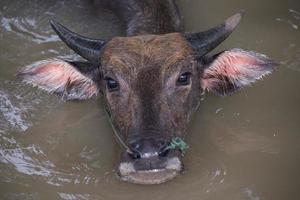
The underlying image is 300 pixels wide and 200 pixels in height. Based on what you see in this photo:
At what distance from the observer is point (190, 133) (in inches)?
256

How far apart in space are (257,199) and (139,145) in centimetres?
150

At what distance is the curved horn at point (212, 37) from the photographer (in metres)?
5.93

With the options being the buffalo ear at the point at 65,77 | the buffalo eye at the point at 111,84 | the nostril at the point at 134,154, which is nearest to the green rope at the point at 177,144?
the nostril at the point at 134,154

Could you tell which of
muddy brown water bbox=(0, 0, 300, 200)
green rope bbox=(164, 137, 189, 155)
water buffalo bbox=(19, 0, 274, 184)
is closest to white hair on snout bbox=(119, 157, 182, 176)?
water buffalo bbox=(19, 0, 274, 184)

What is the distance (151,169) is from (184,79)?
1.23 metres

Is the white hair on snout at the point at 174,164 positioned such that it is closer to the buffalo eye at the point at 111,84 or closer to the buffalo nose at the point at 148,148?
the buffalo nose at the point at 148,148

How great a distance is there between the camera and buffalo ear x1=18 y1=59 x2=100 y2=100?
6105mm

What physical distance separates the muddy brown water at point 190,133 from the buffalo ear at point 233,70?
452 mm

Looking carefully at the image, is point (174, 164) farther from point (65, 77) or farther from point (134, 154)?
point (65, 77)

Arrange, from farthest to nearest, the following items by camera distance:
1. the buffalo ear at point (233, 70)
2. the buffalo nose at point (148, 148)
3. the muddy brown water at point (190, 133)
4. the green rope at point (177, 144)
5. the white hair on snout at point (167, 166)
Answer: the buffalo ear at point (233, 70)
the muddy brown water at point (190, 133)
the green rope at point (177, 144)
the white hair on snout at point (167, 166)
the buffalo nose at point (148, 148)

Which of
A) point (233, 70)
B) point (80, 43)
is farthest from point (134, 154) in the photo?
point (233, 70)

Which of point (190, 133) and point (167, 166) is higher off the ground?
point (167, 166)

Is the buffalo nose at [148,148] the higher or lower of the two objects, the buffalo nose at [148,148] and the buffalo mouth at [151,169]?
the higher

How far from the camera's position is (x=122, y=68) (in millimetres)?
5746
